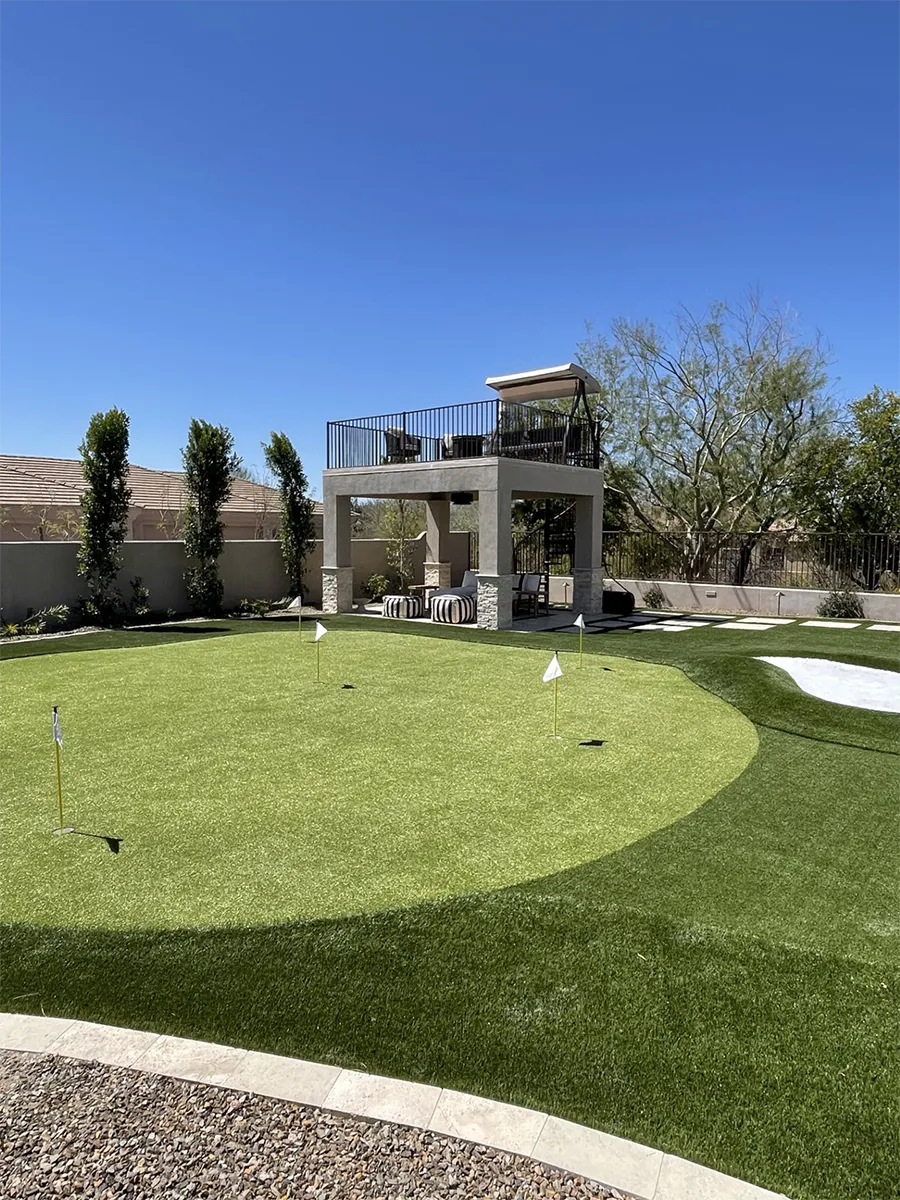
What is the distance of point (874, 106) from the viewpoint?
12.2m

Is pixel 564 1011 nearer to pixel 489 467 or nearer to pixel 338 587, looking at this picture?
pixel 489 467

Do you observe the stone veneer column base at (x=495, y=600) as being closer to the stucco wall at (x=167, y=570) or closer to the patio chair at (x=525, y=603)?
the patio chair at (x=525, y=603)

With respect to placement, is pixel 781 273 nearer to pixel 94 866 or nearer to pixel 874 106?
pixel 874 106

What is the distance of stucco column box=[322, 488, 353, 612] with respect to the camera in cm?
1770

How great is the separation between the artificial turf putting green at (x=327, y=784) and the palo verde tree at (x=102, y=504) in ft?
19.9

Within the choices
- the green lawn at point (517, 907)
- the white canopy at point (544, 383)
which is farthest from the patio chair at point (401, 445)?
the green lawn at point (517, 907)

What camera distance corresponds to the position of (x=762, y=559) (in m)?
18.5

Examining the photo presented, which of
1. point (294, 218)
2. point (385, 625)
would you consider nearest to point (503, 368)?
point (294, 218)

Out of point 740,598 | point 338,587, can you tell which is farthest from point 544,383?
point 740,598

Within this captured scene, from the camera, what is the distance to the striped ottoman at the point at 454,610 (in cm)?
1530

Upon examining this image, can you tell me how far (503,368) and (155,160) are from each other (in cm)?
1088

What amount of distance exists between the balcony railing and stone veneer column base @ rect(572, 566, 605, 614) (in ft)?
8.76

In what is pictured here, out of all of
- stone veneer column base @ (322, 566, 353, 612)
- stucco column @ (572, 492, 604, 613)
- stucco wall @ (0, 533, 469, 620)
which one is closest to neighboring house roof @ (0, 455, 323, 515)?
stucco wall @ (0, 533, 469, 620)

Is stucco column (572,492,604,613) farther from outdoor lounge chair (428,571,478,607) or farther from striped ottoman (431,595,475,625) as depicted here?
striped ottoman (431,595,475,625)
